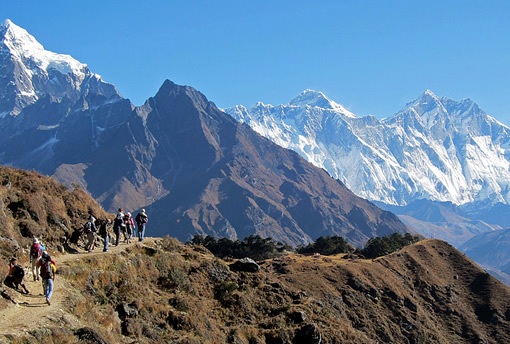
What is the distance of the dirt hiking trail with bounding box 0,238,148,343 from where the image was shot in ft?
68.3

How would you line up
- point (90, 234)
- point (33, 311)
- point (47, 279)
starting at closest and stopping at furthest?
point (33, 311) → point (47, 279) → point (90, 234)

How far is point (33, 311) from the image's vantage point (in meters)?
22.4

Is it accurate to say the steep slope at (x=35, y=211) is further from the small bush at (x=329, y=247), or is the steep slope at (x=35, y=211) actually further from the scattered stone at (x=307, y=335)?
the small bush at (x=329, y=247)

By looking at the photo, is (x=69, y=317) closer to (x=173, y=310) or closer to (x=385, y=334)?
(x=173, y=310)

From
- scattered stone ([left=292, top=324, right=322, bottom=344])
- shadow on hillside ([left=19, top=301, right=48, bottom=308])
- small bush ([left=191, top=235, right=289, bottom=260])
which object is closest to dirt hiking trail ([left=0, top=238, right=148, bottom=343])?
shadow on hillside ([left=19, top=301, right=48, bottom=308])

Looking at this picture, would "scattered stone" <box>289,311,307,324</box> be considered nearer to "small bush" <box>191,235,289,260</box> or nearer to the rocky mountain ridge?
the rocky mountain ridge

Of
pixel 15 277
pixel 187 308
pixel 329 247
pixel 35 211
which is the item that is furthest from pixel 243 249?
pixel 15 277

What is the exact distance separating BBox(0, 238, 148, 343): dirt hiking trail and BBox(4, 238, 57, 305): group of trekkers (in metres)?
0.36

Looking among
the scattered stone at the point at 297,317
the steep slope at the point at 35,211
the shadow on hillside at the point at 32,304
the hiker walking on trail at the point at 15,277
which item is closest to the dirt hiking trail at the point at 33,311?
the shadow on hillside at the point at 32,304

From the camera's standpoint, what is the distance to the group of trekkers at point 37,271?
23422 millimetres

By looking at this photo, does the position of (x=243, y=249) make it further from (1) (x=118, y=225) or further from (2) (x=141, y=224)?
(1) (x=118, y=225)

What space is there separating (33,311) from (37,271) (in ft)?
12.9

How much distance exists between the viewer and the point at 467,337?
7306 cm

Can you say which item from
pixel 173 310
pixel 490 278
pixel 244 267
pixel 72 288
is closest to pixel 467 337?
pixel 490 278
